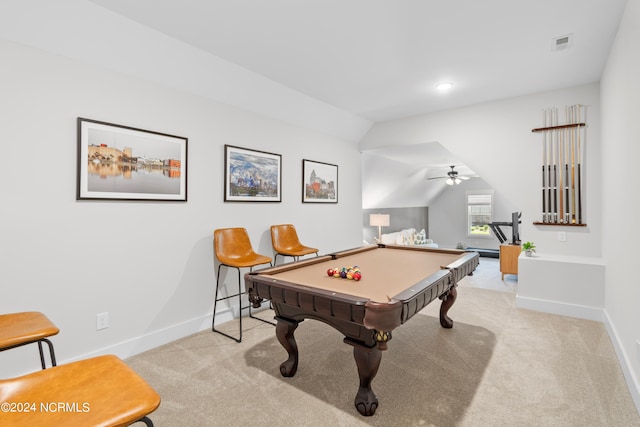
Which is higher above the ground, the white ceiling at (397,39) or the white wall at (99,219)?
the white ceiling at (397,39)

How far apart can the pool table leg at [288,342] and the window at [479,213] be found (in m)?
8.90

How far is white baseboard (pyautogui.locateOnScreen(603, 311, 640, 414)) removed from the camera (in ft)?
6.15

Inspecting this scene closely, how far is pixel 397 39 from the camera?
8.47ft

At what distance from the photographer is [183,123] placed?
116 inches

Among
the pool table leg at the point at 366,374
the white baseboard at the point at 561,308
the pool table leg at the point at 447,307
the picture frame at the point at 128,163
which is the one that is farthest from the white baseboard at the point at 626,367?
the picture frame at the point at 128,163

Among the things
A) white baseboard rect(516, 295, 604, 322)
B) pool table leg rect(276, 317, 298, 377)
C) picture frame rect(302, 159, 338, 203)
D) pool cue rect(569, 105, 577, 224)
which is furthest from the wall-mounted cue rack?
pool table leg rect(276, 317, 298, 377)

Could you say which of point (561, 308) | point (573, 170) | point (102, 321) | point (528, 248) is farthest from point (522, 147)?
point (102, 321)

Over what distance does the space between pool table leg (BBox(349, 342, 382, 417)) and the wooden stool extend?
1.13 m

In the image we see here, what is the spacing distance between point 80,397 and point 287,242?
9.29ft

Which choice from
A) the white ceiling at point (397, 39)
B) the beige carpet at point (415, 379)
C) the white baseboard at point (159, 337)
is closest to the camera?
the beige carpet at point (415, 379)

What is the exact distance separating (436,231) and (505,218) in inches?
79.7

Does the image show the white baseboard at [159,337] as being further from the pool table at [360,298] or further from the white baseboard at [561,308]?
the white baseboard at [561,308]

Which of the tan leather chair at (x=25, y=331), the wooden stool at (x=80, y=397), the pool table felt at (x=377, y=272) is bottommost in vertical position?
the wooden stool at (x=80, y=397)

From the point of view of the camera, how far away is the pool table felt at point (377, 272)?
6.26ft
